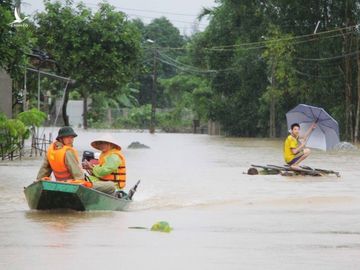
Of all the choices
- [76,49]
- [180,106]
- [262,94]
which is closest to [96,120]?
[180,106]

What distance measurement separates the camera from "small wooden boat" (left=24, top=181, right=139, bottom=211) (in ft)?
47.3

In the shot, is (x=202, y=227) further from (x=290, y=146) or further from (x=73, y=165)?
(x=290, y=146)

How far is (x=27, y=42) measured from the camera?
22.9 meters

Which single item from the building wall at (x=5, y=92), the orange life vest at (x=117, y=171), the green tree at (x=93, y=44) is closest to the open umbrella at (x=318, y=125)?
the orange life vest at (x=117, y=171)

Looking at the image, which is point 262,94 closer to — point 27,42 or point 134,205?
point 27,42

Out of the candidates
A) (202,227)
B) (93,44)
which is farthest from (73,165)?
(93,44)

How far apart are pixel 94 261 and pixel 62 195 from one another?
4.73 metres

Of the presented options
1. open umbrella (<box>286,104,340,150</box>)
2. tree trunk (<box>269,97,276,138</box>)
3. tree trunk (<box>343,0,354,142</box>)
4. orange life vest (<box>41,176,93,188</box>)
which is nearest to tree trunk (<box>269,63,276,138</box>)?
tree trunk (<box>269,97,276,138</box>)

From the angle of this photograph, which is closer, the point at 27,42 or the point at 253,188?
the point at 253,188

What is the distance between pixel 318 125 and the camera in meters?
24.9

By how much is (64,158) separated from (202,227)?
250cm

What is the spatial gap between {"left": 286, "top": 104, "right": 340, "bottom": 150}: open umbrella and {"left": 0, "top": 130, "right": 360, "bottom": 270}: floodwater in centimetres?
110

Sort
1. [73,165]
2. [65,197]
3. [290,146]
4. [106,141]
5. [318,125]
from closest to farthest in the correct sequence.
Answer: [73,165] → [65,197] → [106,141] → [290,146] → [318,125]

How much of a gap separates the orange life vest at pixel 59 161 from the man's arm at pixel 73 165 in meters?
0.06
